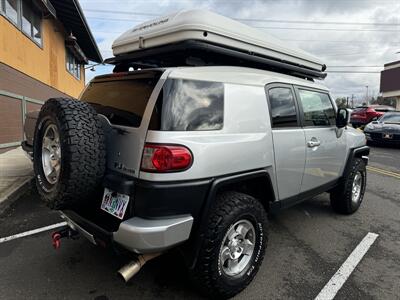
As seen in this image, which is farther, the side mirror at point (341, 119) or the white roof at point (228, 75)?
the side mirror at point (341, 119)

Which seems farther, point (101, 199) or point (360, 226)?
point (360, 226)

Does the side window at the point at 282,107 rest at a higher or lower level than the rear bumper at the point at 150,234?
higher

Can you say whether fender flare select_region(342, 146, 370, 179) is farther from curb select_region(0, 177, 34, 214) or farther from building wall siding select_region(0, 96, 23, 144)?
building wall siding select_region(0, 96, 23, 144)

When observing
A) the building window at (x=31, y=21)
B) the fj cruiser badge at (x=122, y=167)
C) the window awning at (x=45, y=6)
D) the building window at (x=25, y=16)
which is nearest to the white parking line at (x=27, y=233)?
the fj cruiser badge at (x=122, y=167)

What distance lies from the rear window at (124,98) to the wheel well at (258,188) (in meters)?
1.03

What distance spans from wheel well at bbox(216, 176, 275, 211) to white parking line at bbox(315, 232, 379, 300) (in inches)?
35.1

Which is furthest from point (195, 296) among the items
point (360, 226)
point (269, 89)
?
point (360, 226)

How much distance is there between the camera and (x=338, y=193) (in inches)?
199

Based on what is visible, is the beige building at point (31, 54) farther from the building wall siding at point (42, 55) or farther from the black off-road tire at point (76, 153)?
the black off-road tire at point (76, 153)

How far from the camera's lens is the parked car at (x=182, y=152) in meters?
2.55

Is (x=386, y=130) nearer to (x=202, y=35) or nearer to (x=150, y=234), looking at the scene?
(x=202, y=35)

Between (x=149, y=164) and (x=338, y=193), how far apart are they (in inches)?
137

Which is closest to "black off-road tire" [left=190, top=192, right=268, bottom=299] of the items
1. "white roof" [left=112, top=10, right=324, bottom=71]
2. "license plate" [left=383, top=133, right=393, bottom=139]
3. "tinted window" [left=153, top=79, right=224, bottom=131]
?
"tinted window" [left=153, top=79, right=224, bottom=131]

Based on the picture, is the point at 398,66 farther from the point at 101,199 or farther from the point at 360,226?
the point at 101,199
